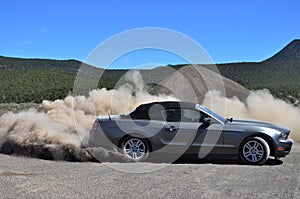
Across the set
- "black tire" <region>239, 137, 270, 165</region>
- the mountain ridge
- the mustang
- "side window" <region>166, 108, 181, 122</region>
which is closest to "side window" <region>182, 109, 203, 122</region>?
the mustang

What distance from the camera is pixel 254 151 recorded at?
8570 mm

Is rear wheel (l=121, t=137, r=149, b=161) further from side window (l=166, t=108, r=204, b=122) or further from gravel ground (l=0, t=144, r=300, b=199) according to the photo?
side window (l=166, t=108, r=204, b=122)

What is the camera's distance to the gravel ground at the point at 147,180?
5711 millimetres

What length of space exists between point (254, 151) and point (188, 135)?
151cm

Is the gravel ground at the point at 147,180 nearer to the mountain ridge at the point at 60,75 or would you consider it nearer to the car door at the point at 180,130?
the car door at the point at 180,130

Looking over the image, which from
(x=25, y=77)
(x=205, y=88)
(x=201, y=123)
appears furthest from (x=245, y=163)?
(x=25, y=77)

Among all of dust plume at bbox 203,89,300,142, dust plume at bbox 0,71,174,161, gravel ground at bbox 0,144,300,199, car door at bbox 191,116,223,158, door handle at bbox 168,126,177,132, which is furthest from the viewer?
dust plume at bbox 203,89,300,142

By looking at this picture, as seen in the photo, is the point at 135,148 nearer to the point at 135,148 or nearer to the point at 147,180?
the point at 135,148

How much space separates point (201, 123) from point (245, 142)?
1061mm

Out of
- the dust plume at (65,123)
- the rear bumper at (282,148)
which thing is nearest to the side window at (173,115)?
the dust plume at (65,123)

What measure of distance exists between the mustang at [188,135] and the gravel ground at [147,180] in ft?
1.19

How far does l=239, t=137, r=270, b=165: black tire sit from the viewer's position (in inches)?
334

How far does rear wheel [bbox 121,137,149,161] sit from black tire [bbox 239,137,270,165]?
7.07 feet

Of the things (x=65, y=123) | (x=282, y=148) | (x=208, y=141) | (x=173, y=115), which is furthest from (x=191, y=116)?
(x=65, y=123)
